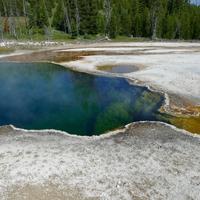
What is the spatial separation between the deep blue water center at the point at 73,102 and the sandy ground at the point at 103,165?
2.43 m

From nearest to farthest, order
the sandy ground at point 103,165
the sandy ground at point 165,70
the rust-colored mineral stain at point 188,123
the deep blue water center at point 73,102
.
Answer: the sandy ground at point 103,165 → the rust-colored mineral stain at point 188,123 → the deep blue water center at point 73,102 → the sandy ground at point 165,70

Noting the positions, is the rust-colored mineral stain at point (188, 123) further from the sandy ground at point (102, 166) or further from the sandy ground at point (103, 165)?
the sandy ground at point (102, 166)

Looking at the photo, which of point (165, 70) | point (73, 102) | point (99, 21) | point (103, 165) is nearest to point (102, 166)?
point (103, 165)

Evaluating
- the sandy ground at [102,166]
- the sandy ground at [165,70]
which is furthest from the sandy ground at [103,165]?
the sandy ground at [165,70]

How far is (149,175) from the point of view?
15578 millimetres

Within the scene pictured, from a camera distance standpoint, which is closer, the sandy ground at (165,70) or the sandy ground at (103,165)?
the sandy ground at (103,165)

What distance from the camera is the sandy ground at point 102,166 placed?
14336mm

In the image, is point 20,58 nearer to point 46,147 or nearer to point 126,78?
point 126,78

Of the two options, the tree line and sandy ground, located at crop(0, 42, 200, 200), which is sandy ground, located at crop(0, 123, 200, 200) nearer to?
sandy ground, located at crop(0, 42, 200, 200)

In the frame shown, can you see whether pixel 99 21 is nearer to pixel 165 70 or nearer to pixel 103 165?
pixel 165 70

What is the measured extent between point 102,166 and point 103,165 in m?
0.12

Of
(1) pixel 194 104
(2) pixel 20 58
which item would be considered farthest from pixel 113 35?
(1) pixel 194 104

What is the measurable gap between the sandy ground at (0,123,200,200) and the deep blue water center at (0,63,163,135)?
2.91 metres

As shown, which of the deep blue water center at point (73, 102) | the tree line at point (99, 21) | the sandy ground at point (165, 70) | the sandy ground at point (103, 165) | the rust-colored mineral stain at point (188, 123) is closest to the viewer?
the sandy ground at point (103, 165)
